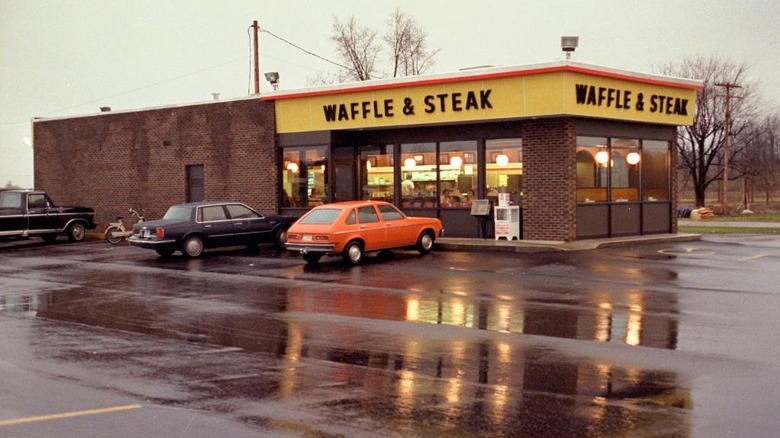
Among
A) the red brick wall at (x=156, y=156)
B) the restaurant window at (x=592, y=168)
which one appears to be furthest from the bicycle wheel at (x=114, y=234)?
the restaurant window at (x=592, y=168)

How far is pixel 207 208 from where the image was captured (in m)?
25.5

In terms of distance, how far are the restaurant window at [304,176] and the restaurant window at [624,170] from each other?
10.1m

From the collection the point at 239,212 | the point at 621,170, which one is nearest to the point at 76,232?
the point at 239,212

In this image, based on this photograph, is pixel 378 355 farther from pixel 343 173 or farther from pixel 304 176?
pixel 304 176

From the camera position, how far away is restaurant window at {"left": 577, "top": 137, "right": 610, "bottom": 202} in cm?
2595

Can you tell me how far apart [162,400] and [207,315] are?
574 cm

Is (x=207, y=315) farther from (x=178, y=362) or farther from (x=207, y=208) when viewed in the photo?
(x=207, y=208)

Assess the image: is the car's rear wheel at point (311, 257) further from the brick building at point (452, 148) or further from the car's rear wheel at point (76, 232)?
the car's rear wheel at point (76, 232)

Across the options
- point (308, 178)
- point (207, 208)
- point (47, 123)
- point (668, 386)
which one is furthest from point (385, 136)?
point (668, 386)

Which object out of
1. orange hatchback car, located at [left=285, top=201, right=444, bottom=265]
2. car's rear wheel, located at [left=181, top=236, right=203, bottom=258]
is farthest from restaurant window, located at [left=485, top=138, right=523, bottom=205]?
car's rear wheel, located at [left=181, top=236, right=203, bottom=258]

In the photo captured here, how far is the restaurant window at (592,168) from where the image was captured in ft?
85.1

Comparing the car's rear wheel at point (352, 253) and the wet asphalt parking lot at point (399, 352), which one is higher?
the car's rear wheel at point (352, 253)

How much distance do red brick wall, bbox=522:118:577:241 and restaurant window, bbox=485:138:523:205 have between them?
0.54 m

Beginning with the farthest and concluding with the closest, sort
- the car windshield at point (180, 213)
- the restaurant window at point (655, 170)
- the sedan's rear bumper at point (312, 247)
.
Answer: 1. the restaurant window at point (655, 170)
2. the car windshield at point (180, 213)
3. the sedan's rear bumper at point (312, 247)
